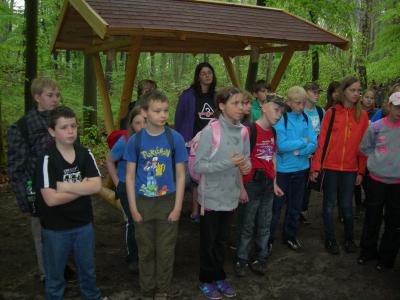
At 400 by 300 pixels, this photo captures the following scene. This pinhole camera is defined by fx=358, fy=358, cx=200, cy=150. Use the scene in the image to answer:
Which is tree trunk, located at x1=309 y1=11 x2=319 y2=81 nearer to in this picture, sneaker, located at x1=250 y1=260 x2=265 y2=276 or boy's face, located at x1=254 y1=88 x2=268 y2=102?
boy's face, located at x1=254 y1=88 x2=268 y2=102

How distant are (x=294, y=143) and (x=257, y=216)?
953mm

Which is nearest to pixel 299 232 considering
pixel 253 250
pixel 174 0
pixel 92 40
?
pixel 253 250

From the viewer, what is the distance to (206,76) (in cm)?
516

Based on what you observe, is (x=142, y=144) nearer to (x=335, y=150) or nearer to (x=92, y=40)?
(x=335, y=150)

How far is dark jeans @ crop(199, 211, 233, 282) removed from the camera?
3590 mm

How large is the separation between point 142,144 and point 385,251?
10.3 ft

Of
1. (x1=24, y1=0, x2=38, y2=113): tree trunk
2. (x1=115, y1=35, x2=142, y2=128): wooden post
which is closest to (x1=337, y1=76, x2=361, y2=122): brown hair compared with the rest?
(x1=115, y1=35, x2=142, y2=128): wooden post

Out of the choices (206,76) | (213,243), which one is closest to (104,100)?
(206,76)

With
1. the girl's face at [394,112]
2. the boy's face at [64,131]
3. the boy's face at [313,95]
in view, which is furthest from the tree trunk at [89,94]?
the girl's face at [394,112]

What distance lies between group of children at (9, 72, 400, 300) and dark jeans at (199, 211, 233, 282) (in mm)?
11

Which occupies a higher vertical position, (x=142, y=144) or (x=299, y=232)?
(x=142, y=144)

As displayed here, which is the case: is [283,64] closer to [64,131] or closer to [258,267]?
[258,267]

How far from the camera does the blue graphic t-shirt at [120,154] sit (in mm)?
3947

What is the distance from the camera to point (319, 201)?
6.77 m
